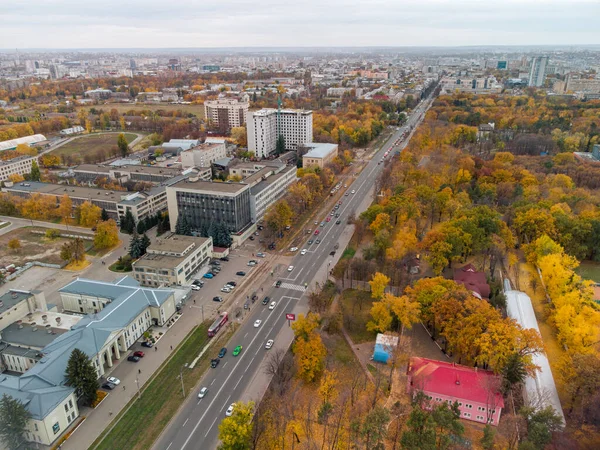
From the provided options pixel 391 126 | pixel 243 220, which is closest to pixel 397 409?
pixel 243 220

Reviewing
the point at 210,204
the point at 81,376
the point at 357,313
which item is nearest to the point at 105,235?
the point at 210,204

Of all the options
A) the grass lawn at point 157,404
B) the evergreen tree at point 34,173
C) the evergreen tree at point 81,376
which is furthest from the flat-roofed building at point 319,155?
the evergreen tree at point 81,376

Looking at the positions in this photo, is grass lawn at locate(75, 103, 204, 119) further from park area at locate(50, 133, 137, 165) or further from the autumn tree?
the autumn tree

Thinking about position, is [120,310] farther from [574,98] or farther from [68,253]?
[574,98]

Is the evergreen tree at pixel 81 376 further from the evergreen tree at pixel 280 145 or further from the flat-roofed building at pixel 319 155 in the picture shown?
the evergreen tree at pixel 280 145

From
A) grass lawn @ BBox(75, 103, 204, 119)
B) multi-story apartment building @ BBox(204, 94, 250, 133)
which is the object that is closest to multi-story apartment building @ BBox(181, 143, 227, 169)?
multi-story apartment building @ BBox(204, 94, 250, 133)

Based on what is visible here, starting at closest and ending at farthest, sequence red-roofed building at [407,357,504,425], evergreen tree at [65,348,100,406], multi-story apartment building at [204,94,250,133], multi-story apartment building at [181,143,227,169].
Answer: red-roofed building at [407,357,504,425] → evergreen tree at [65,348,100,406] → multi-story apartment building at [181,143,227,169] → multi-story apartment building at [204,94,250,133]

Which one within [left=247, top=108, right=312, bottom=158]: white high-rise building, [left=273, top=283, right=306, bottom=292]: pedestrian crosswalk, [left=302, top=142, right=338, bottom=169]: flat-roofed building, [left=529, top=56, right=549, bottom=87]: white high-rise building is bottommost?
[left=273, top=283, right=306, bottom=292]: pedestrian crosswalk
